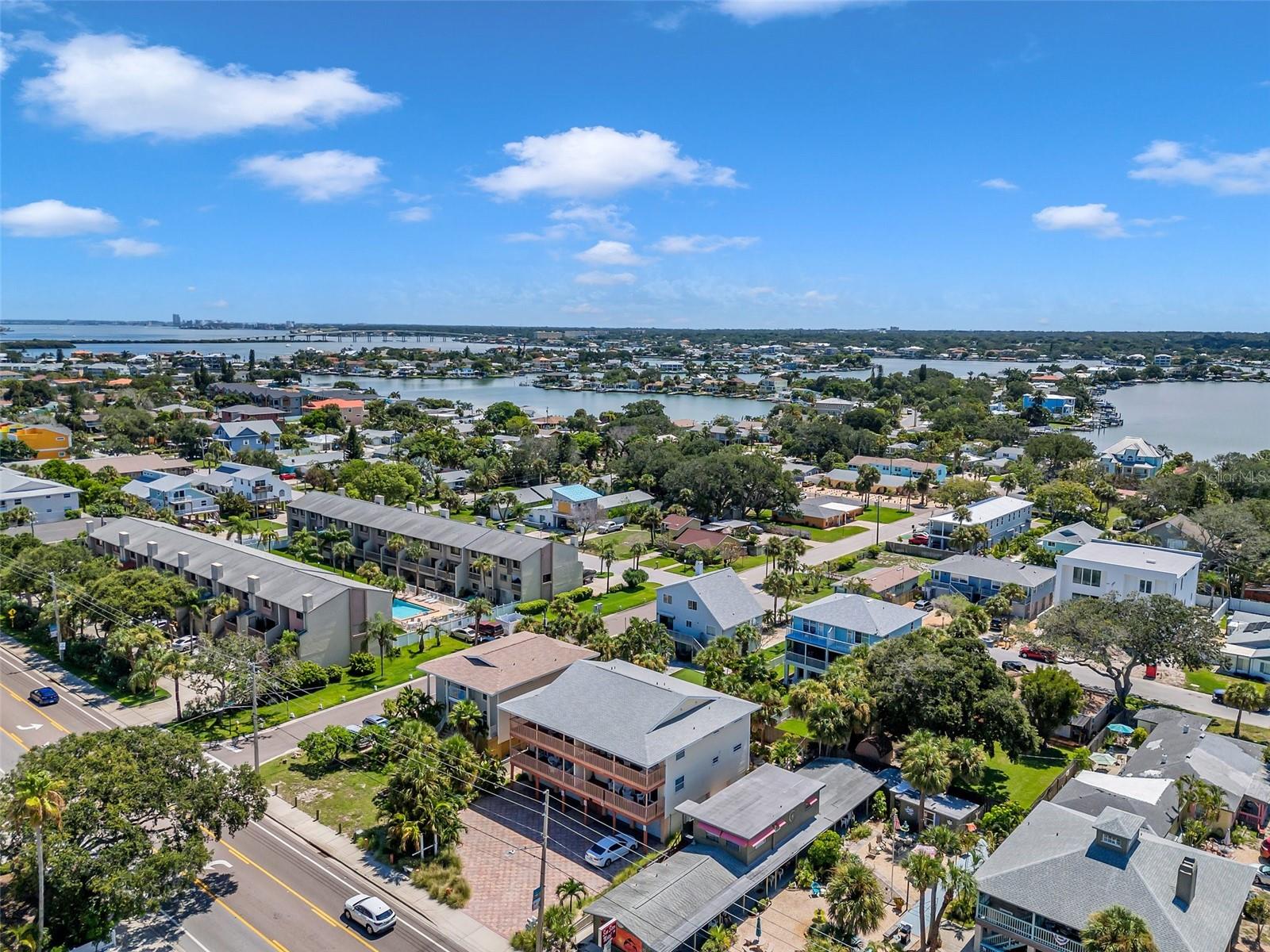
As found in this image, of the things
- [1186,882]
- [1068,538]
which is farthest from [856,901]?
[1068,538]

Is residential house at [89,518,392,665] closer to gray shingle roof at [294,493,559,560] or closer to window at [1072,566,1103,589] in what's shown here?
gray shingle roof at [294,493,559,560]

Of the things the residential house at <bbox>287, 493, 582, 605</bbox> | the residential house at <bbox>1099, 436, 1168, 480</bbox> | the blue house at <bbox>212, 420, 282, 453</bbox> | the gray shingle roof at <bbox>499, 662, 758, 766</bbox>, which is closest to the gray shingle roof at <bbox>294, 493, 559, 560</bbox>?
the residential house at <bbox>287, 493, 582, 605</bbox>

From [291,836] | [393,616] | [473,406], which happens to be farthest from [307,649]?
[473,406]

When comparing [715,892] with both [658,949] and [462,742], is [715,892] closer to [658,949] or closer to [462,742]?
[658,949]

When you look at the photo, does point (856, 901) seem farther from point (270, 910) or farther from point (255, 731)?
point (255, 731)

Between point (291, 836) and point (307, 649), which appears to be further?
point (307, 649)

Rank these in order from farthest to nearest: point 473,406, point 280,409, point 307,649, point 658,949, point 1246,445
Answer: point 473,406 < point 280,409 < point 1246,445 < point 307,649 < point 658,949

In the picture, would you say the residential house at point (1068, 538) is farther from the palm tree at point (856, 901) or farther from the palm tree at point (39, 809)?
the palm tree at point (39, 809)
